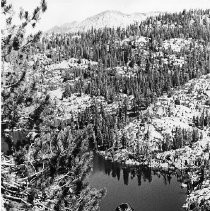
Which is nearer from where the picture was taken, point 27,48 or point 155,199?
point 27,48

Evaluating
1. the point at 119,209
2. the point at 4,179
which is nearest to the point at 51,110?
the point at 4,179

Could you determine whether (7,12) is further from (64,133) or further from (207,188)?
(207,188)

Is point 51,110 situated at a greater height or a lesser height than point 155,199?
greater

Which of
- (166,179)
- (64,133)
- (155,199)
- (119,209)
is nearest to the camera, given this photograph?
(64,133)

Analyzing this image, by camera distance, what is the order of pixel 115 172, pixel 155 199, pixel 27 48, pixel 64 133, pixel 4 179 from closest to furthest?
pixel 4 179 < pixel 27 48 < pixel 64 133 < pixel 155 199 < pixel 115 172

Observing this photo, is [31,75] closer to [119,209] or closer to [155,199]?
[119,209]

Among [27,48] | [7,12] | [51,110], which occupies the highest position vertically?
[7,12]

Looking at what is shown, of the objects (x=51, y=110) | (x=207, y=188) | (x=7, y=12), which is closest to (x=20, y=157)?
(x=51, y=110)
